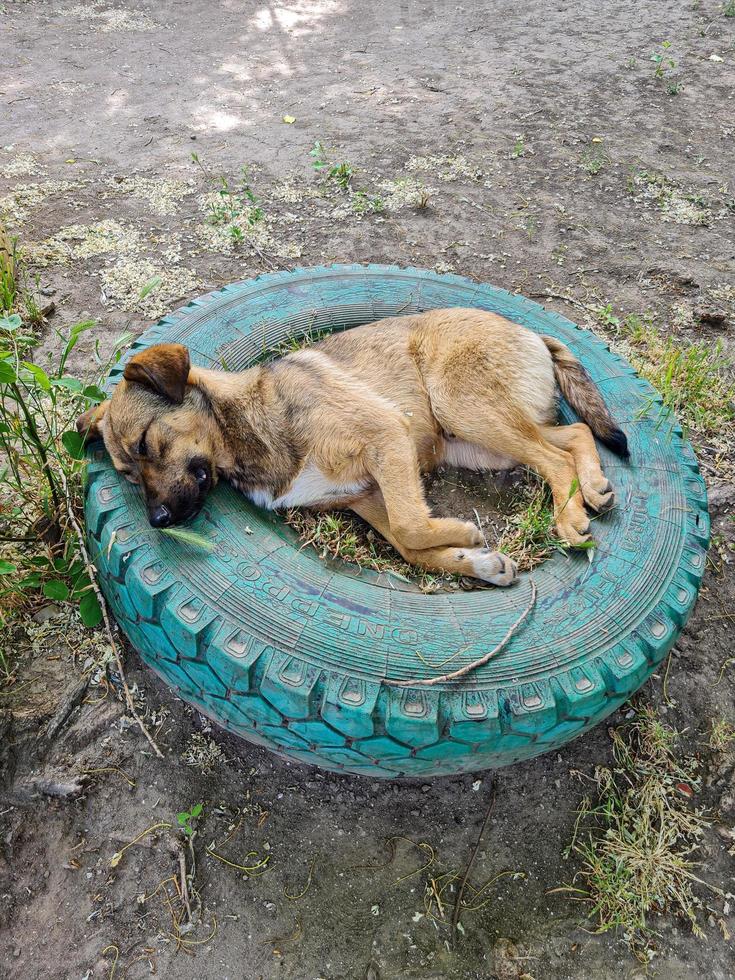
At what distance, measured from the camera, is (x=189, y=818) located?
334cm

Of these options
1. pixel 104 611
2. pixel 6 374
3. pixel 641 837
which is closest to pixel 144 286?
pixel 6 374

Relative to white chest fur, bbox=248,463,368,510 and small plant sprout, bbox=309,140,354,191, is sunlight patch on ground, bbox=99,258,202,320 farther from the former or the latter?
white chest fur, bbox=248,463,368,510

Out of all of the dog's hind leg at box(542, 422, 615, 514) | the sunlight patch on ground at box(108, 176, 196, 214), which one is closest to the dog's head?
the dog's hind leg at box(542, 422, 615, 514)

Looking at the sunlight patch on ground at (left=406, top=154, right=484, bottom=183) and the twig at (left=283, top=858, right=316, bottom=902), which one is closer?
the twig at (left=283, top=858, right=316, bottom=902)

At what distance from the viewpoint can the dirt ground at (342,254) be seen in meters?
3.06

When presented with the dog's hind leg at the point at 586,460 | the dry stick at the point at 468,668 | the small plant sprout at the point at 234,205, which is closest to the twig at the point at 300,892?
the dry stick at the point at 468,668

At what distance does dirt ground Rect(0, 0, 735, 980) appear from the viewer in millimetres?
3064

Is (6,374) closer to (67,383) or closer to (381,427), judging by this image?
(67,383)

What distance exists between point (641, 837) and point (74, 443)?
3935 mm

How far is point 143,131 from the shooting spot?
9203 millimetres

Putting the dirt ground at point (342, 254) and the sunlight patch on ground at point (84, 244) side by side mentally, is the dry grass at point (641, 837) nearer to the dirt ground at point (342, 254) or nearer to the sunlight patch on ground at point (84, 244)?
the dirt ground at point (342, 254)

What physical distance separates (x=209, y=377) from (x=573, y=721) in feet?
9.74

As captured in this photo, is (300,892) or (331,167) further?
(331,167)

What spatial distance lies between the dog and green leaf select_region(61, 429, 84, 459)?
0.11 meters
